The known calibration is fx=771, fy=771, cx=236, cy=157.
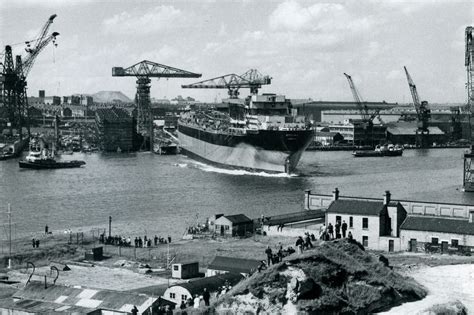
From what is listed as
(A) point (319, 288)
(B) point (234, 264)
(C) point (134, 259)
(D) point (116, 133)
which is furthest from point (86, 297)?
(D) point (116, 133)

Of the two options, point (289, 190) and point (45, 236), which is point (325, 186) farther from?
point (45, 236)

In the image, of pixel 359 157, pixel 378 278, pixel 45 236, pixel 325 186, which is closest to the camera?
pixel 378 278

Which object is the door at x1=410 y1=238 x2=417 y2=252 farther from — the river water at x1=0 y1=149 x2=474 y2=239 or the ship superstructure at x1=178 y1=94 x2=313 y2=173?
the ship superstructure at x1=178 y1=94 x2=313 y2=173

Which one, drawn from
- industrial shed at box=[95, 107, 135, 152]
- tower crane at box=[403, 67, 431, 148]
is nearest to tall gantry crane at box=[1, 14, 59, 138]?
industrial shed at box=[95, 107, 135, 152]

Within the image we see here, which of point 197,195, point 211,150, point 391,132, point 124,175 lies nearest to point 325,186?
point 197,195

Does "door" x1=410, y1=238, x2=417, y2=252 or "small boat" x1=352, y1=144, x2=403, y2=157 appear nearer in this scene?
"door" x1=410, y1=238, x2=417, y2=252

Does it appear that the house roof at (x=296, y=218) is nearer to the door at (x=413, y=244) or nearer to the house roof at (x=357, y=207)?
the house roof at (x=357, y=207)
